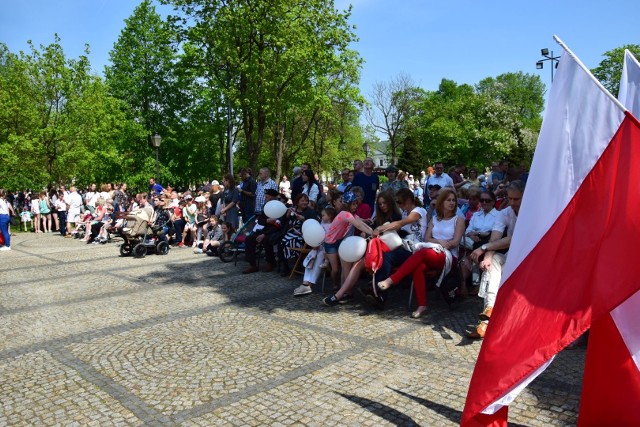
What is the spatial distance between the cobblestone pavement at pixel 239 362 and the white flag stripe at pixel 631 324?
80 centimetres

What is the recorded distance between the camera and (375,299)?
6465 millimetres

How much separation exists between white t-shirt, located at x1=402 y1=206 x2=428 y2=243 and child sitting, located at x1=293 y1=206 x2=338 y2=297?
1.26m

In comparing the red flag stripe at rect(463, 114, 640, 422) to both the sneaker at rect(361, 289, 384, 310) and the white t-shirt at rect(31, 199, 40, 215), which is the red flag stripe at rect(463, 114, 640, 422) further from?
the white t-shirt at rect(31, 199, 40, 215)

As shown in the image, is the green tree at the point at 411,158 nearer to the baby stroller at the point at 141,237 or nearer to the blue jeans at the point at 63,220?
the blue jeans at the point at 63,220

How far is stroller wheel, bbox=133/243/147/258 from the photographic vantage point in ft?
39.7

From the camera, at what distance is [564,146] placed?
2980 millimetres

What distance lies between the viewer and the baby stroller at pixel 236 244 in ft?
34.7

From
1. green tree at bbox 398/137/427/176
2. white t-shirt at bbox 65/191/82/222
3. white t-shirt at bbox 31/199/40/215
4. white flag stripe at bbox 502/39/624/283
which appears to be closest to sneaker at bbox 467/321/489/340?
white flag stripe at bbox 502/39/624/283

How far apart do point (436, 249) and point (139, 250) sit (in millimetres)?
8274

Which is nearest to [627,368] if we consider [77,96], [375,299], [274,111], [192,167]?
[375,299]

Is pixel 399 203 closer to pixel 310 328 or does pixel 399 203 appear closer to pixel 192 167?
pixel 310 328

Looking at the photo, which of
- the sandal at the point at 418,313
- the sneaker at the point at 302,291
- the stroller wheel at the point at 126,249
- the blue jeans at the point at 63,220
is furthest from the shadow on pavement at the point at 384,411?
the blue jeans at the point at 63,220

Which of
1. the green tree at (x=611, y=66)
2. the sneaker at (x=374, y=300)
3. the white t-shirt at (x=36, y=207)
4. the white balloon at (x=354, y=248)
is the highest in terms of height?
the green tree at (x=611, y=66)

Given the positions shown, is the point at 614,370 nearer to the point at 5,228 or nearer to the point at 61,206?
the point at 5,228
